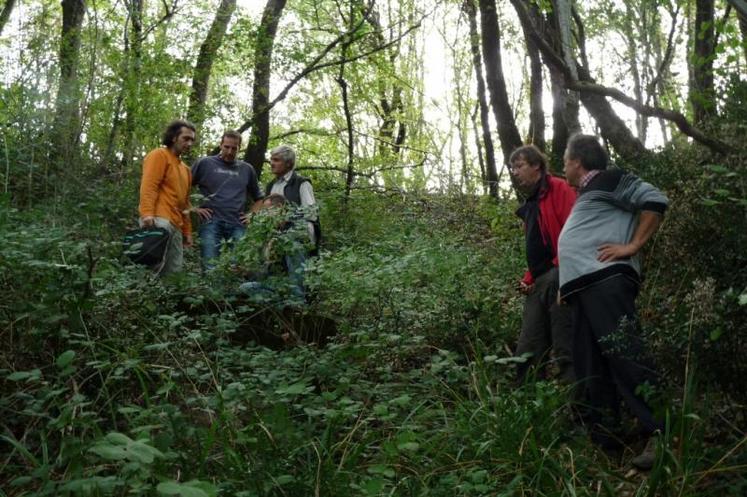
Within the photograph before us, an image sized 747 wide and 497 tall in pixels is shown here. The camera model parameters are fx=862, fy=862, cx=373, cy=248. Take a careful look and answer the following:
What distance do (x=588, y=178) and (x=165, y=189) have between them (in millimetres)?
3813

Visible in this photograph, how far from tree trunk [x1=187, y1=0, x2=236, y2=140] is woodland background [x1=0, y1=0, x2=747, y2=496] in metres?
0.06

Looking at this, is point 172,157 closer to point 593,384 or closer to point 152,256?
point 152,256

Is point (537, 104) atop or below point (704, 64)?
atop

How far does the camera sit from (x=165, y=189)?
7.52 m

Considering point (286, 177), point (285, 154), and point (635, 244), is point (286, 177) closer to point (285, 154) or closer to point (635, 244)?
point (285, 154)

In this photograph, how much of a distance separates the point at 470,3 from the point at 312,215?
9508 mm

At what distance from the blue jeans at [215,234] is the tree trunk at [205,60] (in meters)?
4.08

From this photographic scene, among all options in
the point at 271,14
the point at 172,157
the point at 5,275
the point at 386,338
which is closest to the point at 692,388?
the point at 386,338

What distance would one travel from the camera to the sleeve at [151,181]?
734cm

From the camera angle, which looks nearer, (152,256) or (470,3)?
(152,256)

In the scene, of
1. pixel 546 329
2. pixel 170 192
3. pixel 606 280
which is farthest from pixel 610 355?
pixel 170 192

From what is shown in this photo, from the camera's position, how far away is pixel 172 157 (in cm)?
762

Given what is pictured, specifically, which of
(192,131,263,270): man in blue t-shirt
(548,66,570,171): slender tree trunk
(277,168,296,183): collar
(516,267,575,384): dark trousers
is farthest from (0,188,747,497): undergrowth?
(548,66,570,171): slender tree trunk

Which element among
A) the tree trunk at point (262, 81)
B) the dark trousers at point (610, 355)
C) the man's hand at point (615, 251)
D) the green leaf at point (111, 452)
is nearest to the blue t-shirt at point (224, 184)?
the dark trousers at point (610, 355)
